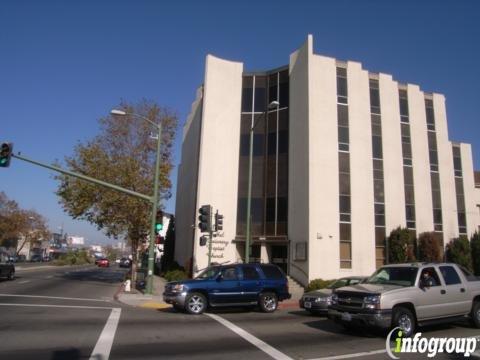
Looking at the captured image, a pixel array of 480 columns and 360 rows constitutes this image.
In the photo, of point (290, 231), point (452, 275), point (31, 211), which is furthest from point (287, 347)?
point (31, 211)

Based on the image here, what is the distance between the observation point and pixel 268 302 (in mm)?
15688

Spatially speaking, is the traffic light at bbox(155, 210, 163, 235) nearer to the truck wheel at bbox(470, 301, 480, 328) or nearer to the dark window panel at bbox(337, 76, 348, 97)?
the truck wheel at bbox(470, 301, 480, 328)

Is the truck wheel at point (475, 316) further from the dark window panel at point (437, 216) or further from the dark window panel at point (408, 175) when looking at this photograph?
the dark window panel at point (437, 216)

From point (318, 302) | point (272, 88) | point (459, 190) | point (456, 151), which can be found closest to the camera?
point (318, 302)

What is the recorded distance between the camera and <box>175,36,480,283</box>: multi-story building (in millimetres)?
27406

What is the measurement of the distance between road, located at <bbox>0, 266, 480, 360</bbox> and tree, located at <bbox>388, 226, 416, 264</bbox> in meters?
14.8

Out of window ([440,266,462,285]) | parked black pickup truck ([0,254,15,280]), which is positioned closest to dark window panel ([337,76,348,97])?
window ([440,266,462,285])

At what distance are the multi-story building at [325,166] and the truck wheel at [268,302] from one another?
1052cm

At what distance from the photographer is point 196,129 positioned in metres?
37.2

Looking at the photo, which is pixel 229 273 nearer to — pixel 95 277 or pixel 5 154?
pixel 5 154

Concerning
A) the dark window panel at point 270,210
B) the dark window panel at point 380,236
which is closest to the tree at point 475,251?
the dark window panel at point 380,236

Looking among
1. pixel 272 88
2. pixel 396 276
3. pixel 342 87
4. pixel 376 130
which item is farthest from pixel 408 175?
pixel 396 276

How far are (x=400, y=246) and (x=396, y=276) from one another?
680 inches

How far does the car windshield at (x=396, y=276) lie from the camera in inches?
431
